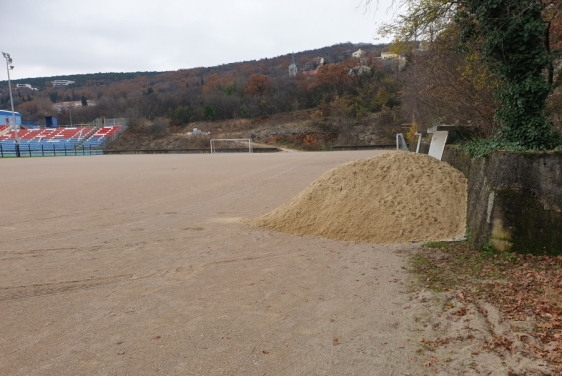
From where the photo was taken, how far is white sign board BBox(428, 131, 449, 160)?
11750mm

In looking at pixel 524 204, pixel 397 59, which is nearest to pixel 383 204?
pixel 524 204

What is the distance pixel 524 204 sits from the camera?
6.36 metres

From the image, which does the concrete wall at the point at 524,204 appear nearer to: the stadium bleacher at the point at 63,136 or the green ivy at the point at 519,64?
the green ivy at the point at 519,64

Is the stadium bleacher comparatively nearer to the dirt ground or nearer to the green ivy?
the dirt ground

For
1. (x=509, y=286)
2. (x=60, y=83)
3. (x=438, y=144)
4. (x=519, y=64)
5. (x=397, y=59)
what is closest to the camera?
(x=509, y=286)

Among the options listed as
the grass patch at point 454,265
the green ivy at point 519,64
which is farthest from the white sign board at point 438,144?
the grass patch at point 454,265

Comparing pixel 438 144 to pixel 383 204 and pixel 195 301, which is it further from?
pixel 195 301

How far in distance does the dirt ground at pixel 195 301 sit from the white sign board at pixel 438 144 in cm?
495

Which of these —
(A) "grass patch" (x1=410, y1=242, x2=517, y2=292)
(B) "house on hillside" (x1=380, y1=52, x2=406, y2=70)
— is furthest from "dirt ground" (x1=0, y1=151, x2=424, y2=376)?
(B) "house on hillside" (x1=380, y1=52, x2=406, y2=70)

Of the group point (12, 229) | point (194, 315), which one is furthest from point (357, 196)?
point (12, 229)

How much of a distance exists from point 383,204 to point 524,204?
282 cm

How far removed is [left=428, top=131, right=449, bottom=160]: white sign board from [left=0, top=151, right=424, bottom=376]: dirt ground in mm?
4950

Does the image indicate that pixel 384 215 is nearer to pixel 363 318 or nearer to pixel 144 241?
pixel 363 318

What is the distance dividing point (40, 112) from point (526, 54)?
419ft
